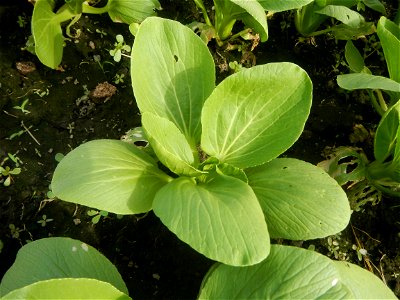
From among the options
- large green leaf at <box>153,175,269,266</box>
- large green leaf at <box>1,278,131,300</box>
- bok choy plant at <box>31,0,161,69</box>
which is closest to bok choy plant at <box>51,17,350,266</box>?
large green leaf at <box>153,175,269,266</box>

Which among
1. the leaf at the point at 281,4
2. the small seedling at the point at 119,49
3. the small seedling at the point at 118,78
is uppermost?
the leaf at the point at 281,4

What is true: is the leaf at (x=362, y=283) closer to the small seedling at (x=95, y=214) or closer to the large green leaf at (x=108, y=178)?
the large green leaf at (x=108, y=178)

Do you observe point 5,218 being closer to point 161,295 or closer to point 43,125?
point 43,125

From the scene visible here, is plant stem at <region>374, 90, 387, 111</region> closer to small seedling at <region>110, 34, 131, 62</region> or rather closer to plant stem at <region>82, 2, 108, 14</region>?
small seedling at <region>110, 34, 131, 62</region>

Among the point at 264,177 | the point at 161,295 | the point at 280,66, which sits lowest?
the point at 161,295

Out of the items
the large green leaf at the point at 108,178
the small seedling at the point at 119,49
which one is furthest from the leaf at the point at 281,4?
the large green leaf at the point at 108,178

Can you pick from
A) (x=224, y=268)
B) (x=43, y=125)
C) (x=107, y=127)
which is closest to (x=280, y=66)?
(x=224, y=268)
